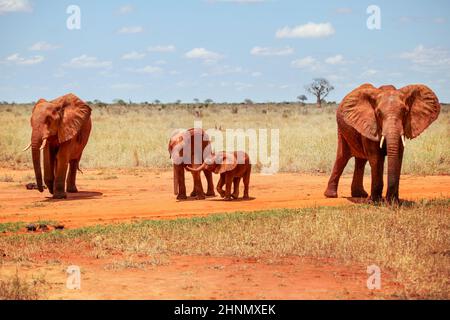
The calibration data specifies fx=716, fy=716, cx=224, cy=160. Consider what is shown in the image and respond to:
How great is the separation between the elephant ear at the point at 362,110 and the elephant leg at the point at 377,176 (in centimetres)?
52

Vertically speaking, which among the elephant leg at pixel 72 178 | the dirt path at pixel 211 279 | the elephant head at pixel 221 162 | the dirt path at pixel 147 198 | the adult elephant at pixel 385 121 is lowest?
the dirt path at pixel 211 279

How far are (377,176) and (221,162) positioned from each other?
3.28 meters

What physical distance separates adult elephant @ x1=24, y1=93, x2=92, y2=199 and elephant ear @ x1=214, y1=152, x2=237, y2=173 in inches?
148

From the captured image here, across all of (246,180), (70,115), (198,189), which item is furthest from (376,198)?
(70,115)

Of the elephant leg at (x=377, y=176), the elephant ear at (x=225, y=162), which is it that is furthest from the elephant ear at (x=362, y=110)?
the elephant ear at (x=225, y=162)

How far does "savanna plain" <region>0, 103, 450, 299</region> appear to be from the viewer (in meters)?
8.55

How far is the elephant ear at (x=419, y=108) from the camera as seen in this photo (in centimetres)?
1435

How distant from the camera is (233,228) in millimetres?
12094

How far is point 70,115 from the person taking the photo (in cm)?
1698

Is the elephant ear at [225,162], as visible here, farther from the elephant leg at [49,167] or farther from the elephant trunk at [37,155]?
the elephant leg at [49,167]

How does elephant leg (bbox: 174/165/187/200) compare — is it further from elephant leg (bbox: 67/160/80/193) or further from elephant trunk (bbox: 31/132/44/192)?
elephant leg (bbox: 67/160/80/193)

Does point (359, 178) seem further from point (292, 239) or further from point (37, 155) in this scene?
point (37, 155)

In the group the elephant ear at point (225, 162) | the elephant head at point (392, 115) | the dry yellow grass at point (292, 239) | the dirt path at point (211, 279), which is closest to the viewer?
the dirt path at point (211, 279)

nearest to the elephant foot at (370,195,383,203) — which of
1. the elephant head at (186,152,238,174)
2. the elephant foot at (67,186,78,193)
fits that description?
the elephant head at (186,152,238,174)
